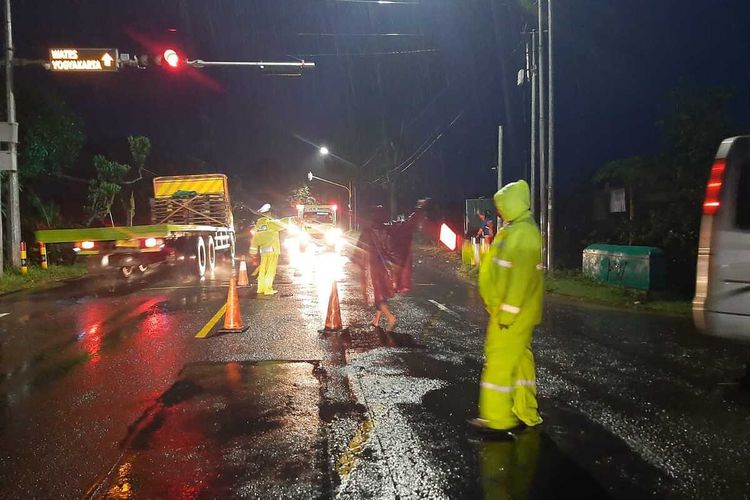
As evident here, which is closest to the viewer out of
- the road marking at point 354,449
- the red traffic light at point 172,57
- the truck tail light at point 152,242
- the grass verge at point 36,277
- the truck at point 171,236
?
the road marking at point 354,449

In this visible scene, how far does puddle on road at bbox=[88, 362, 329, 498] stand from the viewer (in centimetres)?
433

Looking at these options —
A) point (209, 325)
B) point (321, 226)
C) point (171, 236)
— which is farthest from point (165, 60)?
point (321, 226)

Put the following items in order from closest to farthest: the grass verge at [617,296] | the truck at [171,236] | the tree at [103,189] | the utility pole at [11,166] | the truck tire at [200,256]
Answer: the grass verge at [617,296], the truck at [171,236], the utility pole at [11,166], the truck tire at [200,256], the tree at [103,189]

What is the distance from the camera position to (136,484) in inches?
173

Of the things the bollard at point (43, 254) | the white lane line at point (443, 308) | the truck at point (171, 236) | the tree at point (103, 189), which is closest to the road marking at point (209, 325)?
the white lane line at point (443, 308)

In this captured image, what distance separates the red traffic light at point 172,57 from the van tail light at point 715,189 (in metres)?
12.2

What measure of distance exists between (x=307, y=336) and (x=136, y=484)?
525 cm

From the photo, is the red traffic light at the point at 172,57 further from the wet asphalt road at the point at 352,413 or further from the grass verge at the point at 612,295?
the grass verge at the point at 612,295

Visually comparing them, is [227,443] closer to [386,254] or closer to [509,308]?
[509,308]

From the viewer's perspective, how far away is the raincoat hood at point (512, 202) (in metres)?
5.33

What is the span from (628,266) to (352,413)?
10.0 m

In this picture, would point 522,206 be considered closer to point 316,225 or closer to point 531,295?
point 531,295

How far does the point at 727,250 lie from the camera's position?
233 inches

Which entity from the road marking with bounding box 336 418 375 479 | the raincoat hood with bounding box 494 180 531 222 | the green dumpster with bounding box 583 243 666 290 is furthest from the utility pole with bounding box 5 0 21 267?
the raincoat hood with bounding box 494 180 531 222
